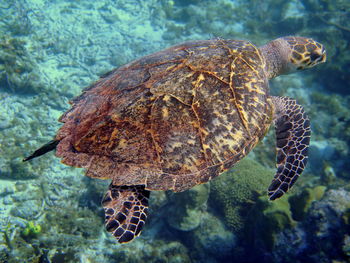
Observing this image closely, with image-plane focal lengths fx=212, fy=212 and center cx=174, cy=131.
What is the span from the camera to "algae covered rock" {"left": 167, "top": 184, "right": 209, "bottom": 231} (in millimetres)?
4980

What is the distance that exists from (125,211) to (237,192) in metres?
3.58

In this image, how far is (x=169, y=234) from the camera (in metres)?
5.33

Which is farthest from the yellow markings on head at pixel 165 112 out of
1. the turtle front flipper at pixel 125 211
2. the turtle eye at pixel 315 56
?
the turtle eye at pixel 315 56

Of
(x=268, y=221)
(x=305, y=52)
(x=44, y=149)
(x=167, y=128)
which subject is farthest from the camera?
(x=268, y=221)

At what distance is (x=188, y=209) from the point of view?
16.7ft

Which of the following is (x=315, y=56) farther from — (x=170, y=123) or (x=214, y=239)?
(x=214, y=239)

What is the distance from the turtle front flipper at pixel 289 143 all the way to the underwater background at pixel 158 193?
5.31 feet

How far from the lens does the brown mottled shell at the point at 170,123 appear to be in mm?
2412

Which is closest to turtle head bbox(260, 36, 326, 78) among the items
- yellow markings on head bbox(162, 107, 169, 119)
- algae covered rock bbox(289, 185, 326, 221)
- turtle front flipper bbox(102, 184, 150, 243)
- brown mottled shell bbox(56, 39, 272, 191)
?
brown mottled shell bbox(56, 39, 272, 191)

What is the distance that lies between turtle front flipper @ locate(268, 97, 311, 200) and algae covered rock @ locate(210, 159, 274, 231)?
2.19 m

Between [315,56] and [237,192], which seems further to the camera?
[237,192]

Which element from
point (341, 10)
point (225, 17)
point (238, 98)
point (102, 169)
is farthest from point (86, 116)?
point (341, 10)

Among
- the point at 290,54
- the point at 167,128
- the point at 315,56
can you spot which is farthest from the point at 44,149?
the point at 315,56

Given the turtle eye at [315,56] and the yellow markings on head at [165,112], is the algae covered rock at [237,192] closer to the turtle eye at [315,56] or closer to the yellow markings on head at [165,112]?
the turtle eye at [315,56]
